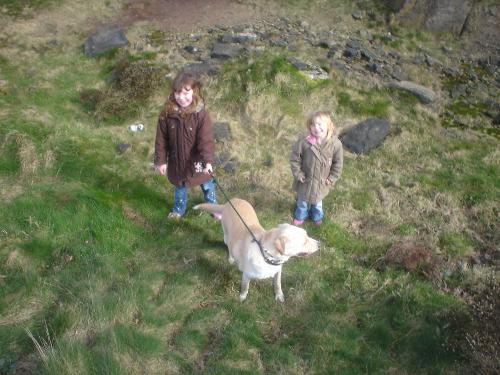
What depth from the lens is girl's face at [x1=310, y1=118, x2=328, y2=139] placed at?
5.12 m

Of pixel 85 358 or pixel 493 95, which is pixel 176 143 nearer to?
pixel 85 358

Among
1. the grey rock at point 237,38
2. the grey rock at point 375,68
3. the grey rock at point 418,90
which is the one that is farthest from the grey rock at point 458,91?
the grey rock at point 237,38

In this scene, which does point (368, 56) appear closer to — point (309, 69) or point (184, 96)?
point (309, 69)

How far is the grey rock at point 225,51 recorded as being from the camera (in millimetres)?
10016

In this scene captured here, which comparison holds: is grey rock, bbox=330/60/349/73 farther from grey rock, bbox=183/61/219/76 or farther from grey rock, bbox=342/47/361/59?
grey rock, bbox=183/61/219/76

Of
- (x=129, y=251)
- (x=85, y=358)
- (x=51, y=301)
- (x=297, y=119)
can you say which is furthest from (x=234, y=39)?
(x=85, y=358)

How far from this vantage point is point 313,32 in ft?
37.8

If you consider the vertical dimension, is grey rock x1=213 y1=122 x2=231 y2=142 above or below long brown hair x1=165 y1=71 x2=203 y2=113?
below

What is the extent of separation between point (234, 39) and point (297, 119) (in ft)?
11.5

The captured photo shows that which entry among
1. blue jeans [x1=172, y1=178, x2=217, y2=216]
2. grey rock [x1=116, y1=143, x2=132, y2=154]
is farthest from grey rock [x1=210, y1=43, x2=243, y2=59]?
blue jeans [x1=172, y1=178, x2=217, y2=216]

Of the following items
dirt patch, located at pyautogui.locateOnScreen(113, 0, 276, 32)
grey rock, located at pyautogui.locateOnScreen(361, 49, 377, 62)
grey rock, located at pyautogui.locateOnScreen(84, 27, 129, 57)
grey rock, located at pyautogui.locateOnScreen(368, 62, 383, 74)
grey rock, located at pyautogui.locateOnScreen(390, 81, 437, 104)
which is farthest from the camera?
dirt patch, located at pyautogui.locateOnScreen(113, 0, 276, 32)

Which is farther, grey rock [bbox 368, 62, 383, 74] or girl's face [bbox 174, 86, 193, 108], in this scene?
grey rock [bbox 368, 62, 383, 74]

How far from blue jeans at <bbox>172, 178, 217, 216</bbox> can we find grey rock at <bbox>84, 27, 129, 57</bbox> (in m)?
6.32

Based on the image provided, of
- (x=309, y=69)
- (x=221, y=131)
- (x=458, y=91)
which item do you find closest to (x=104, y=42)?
(x=221, y=131)
